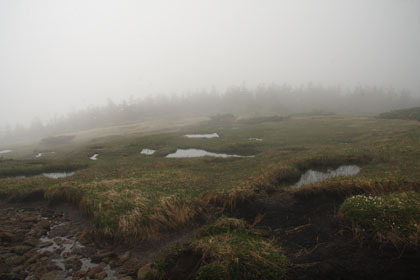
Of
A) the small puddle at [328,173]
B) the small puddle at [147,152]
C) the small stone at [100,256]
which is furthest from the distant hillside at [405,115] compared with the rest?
the small stone at [100,256]

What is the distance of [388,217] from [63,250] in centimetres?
1649

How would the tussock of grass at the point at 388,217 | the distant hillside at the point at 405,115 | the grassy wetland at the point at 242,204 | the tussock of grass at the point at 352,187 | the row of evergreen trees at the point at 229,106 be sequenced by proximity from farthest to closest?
the row of evergreen trees at the point at 229,106 < the distant hillside at the point at 405,115 < the tussock of grass at the point at 352,187 < the grassy wetland at the point at 242,204 < the tussock of grass at the point at 388,217

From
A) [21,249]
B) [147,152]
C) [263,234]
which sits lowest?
[147,152]

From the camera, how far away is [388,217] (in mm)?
11031

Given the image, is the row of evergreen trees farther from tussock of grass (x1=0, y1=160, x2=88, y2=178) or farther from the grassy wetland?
the grassy wetland

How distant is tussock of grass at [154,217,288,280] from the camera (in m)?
9.34

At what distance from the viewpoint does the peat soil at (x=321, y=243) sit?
8961mm

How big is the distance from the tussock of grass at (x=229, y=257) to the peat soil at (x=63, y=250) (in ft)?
5.64

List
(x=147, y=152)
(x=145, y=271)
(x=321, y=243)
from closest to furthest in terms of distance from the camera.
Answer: (x=145, y=271), (x=321, y=243), (x=147, y=152)

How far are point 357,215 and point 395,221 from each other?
1522 mm

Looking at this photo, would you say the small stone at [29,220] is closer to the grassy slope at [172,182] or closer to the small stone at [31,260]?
the grassy slope at [172,182]

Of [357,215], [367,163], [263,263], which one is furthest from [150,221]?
[367,163]

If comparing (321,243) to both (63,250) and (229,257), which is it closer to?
(229,257)

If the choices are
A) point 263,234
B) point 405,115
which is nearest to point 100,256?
point 263,234
